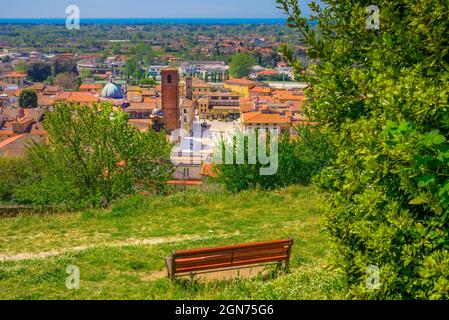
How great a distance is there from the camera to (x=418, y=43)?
3.72m

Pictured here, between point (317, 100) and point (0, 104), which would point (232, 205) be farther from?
point (0, 104)

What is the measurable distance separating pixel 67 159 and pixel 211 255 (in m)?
10.2

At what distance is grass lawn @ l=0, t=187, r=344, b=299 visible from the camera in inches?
213

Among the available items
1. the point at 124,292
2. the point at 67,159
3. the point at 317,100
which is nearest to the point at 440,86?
the point at 317,100

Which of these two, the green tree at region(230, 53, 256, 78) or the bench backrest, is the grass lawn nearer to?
the bench backrest

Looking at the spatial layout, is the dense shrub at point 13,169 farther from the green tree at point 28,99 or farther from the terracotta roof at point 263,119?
the green tree at point 28,99

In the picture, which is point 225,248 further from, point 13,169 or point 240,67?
point 240,67

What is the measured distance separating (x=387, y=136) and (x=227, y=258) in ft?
9.86

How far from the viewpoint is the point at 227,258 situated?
5.96 m

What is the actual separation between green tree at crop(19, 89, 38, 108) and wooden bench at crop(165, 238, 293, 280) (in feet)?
248

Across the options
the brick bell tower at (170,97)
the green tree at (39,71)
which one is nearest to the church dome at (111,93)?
the brick bell tower at (170,97)

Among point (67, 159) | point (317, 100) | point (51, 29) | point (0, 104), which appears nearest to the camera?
point (317, 100)

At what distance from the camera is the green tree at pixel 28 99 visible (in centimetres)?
7681

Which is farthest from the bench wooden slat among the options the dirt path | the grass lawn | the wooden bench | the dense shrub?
the dense shrub
